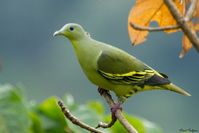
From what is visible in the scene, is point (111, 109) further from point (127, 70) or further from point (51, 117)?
point (51, 117)

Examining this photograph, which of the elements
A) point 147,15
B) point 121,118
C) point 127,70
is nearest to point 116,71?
point 127,70

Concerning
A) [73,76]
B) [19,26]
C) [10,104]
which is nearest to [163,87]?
[10,104]

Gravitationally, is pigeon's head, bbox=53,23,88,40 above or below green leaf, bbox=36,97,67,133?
above

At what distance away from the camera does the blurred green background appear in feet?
155

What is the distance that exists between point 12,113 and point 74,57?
46.6m

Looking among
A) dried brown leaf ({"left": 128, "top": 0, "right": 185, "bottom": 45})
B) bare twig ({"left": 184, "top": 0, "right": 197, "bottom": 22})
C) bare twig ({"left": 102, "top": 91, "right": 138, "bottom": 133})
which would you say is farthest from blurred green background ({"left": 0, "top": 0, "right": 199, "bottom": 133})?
bare twig ({"left": 184, "top": 0, "right": 197, "bottom": 22})

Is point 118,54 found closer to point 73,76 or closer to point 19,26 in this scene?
point 73,76

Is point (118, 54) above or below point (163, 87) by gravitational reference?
above

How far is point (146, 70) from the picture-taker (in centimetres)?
331

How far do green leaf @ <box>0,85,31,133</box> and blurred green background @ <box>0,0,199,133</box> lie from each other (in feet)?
120

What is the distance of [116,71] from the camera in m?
3.40

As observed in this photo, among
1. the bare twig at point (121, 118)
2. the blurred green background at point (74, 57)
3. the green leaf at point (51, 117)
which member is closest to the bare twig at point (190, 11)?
the bare twig at point (121, 118)

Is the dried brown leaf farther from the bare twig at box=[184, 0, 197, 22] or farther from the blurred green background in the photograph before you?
the blurred green background

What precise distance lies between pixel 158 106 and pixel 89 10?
37.5ft
